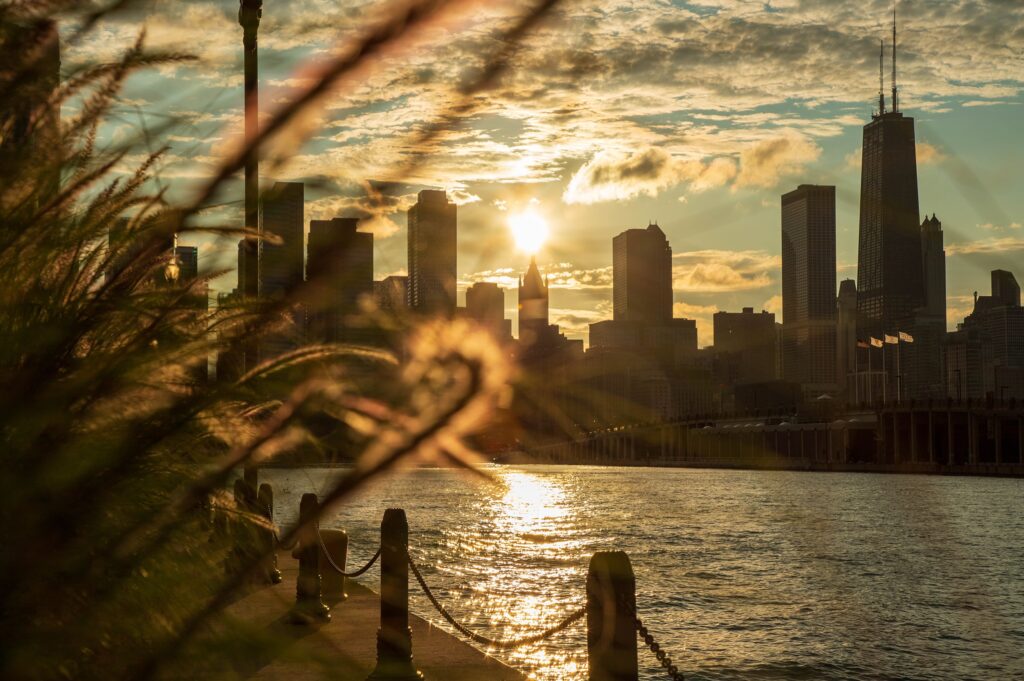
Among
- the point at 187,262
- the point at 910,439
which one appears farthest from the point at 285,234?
the point at 910,439

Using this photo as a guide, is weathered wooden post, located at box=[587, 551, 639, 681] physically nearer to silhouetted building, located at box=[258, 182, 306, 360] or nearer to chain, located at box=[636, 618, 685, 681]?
chain, located at box=[636, 618, 685, 681]

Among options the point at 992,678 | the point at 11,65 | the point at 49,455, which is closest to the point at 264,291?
the point at 49,455

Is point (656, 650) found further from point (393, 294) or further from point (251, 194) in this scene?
Result: point (393, 294)

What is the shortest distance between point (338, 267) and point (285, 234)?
0.17m

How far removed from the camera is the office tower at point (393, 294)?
1226 millimetres

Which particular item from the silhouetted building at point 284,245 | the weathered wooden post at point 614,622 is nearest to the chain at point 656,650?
the weathered wooden post at point 614,622

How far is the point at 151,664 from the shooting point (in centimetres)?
180

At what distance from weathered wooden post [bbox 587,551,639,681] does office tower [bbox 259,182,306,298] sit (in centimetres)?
402

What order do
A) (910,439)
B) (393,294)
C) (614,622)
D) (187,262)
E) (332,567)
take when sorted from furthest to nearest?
1. (910,439)
2. (332,567)
3. (614,622)
4. (187,262)
5. (393,294)

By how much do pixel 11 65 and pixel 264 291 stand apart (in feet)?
2.16

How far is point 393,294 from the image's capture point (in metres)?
A: 1.24

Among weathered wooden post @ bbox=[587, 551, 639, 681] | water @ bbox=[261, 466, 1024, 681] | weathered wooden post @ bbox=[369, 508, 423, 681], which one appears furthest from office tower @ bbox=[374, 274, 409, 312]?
weathered wooden post @ bbox=[369, 508, 423, 681]

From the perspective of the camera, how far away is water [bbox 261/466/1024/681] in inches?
792

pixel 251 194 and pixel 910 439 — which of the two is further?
pixel 910 439
